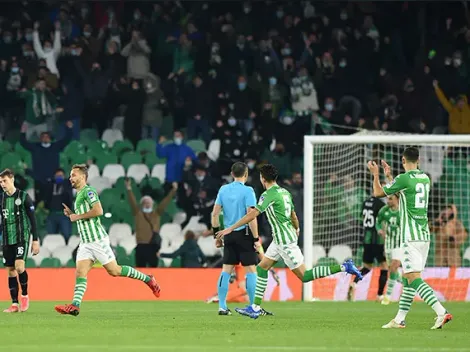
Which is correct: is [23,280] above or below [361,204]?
below

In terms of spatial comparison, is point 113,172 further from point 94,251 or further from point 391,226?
point 94,251

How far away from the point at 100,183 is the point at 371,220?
727 cm

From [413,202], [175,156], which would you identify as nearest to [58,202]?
[175,156]

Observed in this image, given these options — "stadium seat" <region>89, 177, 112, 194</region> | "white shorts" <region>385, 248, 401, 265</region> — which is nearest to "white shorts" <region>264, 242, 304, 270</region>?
"white shorts" <region>385, 248, 401, 265</region>

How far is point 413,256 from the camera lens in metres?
11.1

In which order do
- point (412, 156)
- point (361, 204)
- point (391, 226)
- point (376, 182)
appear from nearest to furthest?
point (376, 182), point (412, 156), point (391, 226), point (361, 204)

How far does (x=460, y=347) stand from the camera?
29.2 feet

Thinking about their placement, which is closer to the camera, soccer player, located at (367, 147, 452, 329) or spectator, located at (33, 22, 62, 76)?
soccer player, located at (367, 147, 452, 329)

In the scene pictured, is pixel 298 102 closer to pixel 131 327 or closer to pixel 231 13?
pixel 231 13

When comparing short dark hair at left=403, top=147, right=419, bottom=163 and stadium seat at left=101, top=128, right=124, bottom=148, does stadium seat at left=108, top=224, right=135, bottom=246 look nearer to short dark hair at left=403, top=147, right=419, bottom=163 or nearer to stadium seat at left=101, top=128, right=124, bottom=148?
stadium seat at left=101, top=128, right=124, bottom=148

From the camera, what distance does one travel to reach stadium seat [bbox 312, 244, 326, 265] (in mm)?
21188

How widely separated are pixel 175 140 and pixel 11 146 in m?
3.70

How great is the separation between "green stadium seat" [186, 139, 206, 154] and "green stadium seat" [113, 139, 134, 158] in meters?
1.31

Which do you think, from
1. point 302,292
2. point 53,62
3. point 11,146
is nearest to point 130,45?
point 53,62
